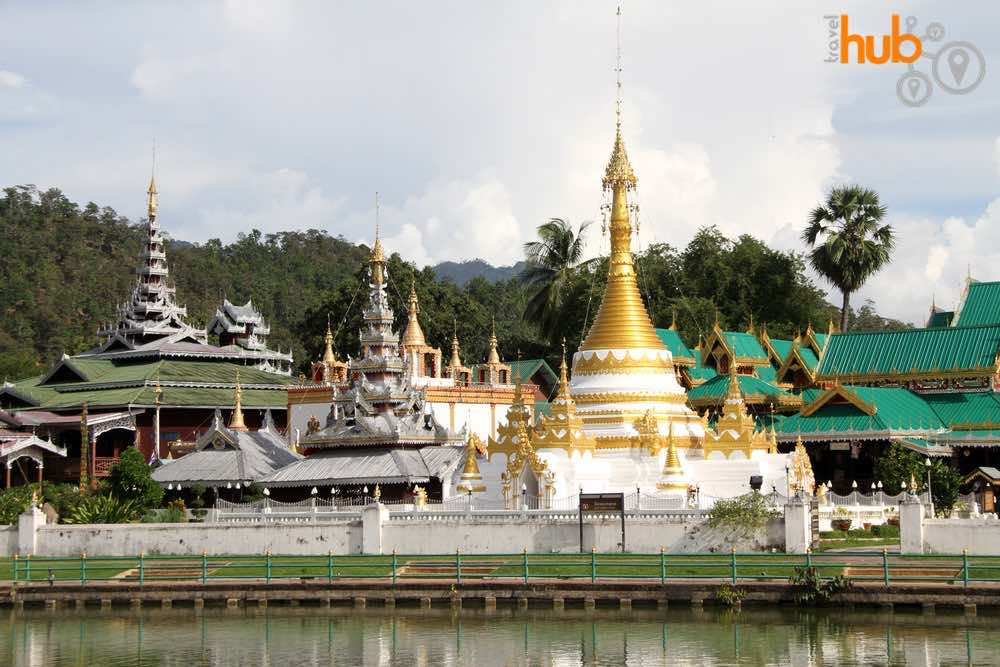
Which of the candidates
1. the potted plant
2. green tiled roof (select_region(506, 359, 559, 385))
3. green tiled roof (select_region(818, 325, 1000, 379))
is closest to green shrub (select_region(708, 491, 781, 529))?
the potted plant

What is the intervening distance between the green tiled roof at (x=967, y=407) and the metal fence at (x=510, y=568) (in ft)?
57.7

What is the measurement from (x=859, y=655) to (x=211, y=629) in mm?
12574

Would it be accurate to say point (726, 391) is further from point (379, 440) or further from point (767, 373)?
point (379, 440)

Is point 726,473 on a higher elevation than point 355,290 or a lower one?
lower

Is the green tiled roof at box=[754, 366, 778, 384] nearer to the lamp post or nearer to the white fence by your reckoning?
the lamp post

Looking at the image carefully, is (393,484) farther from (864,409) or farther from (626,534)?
(864,409)

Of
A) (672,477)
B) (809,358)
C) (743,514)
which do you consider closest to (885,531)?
(672,477)

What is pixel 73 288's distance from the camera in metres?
110

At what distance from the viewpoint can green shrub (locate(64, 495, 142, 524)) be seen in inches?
1671

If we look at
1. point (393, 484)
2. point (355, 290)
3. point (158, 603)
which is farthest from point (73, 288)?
point (158, 603)

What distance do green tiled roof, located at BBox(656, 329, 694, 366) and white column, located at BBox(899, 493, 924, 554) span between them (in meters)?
25.3

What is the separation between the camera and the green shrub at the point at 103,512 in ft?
139

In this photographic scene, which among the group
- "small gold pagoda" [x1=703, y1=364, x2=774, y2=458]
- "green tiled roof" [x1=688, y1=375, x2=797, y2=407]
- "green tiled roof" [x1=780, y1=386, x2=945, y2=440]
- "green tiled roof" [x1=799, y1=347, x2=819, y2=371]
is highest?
"green tiled roof" [x1=799, y1=347, x2=819, y2=371]

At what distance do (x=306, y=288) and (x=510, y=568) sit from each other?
96.5 m
